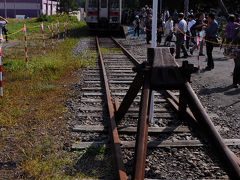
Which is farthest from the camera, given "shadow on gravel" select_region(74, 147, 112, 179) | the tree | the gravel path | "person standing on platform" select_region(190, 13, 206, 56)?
the tree

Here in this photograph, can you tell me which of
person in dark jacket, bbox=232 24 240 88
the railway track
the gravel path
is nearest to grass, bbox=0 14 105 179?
the railway track

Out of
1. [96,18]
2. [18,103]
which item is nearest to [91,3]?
[96,18]

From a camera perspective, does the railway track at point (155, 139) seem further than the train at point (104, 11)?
No

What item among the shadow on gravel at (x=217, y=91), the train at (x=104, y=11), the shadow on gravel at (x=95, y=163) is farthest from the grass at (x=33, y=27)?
the shadow on gravel at (x=95, y=163)

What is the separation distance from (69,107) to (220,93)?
366cm

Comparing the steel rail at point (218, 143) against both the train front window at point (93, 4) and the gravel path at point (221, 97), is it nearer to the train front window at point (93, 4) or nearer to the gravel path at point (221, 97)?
the gravel path at point (221, 97)

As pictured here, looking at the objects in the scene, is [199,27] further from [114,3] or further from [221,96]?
[114,3]

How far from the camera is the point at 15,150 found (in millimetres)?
3938

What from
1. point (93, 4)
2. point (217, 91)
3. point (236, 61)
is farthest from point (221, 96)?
point (93, 4)

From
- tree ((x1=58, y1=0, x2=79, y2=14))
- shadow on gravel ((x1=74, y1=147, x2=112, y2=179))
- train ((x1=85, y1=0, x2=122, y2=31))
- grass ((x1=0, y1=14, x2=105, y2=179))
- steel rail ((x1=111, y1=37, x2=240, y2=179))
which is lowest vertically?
shadow on gravel ((x1=74, y1=147, x2=112, y2=179))

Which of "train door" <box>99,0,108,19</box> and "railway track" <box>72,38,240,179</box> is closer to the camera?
"railway track" <box>72,38,240,179</box>

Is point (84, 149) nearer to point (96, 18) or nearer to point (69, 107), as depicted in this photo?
point (69, 107)

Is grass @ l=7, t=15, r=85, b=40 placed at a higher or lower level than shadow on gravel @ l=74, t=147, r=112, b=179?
higher

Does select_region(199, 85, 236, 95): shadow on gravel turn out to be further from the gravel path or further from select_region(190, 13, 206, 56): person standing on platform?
select_region(190, 13, 206, 56): person standing on platform
